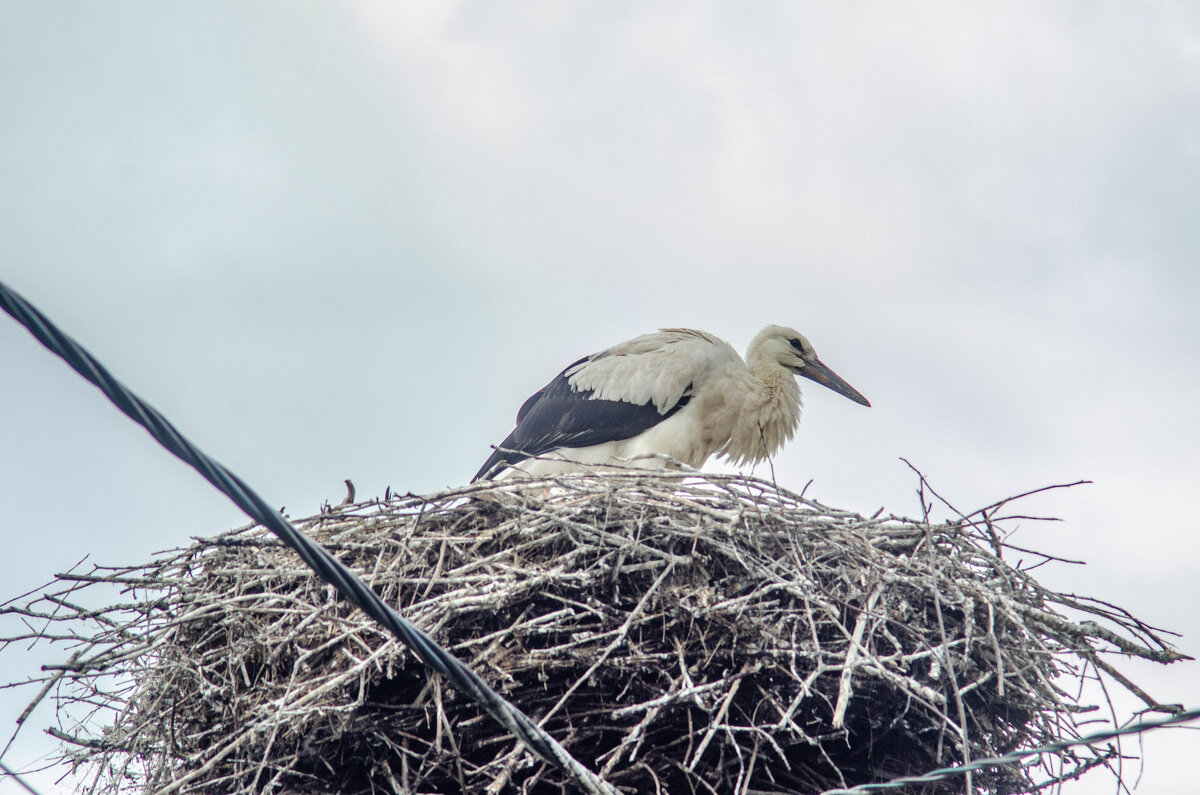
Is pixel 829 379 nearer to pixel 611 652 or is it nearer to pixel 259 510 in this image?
pixel 611 652

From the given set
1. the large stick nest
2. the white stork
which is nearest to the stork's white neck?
the white stork

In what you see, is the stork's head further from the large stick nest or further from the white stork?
the large stick nest

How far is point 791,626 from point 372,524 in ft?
4.74

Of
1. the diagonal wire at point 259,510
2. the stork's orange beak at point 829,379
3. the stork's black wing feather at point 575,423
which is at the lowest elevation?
the diagonal wire at point 259,510

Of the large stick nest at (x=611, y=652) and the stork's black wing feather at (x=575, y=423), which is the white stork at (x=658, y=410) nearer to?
the stork's black wing feather at (x=575, y=423)

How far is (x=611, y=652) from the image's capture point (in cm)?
347

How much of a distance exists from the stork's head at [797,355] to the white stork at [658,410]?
0.58 ft

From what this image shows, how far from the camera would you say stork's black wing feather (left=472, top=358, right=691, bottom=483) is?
18.4ft

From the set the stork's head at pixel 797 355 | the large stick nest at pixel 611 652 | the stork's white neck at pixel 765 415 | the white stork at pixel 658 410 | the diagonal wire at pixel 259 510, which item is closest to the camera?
the diagonal wire at pixel 259 510

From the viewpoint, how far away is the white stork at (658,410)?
18.4ft

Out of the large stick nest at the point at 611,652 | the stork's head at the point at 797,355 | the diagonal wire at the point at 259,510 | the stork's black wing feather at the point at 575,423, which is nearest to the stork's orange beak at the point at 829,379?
the stork's head at the point at 797,355

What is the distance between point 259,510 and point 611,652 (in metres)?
1.59

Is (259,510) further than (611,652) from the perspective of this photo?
No

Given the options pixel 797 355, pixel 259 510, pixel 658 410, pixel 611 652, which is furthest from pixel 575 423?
pixel 259 510
